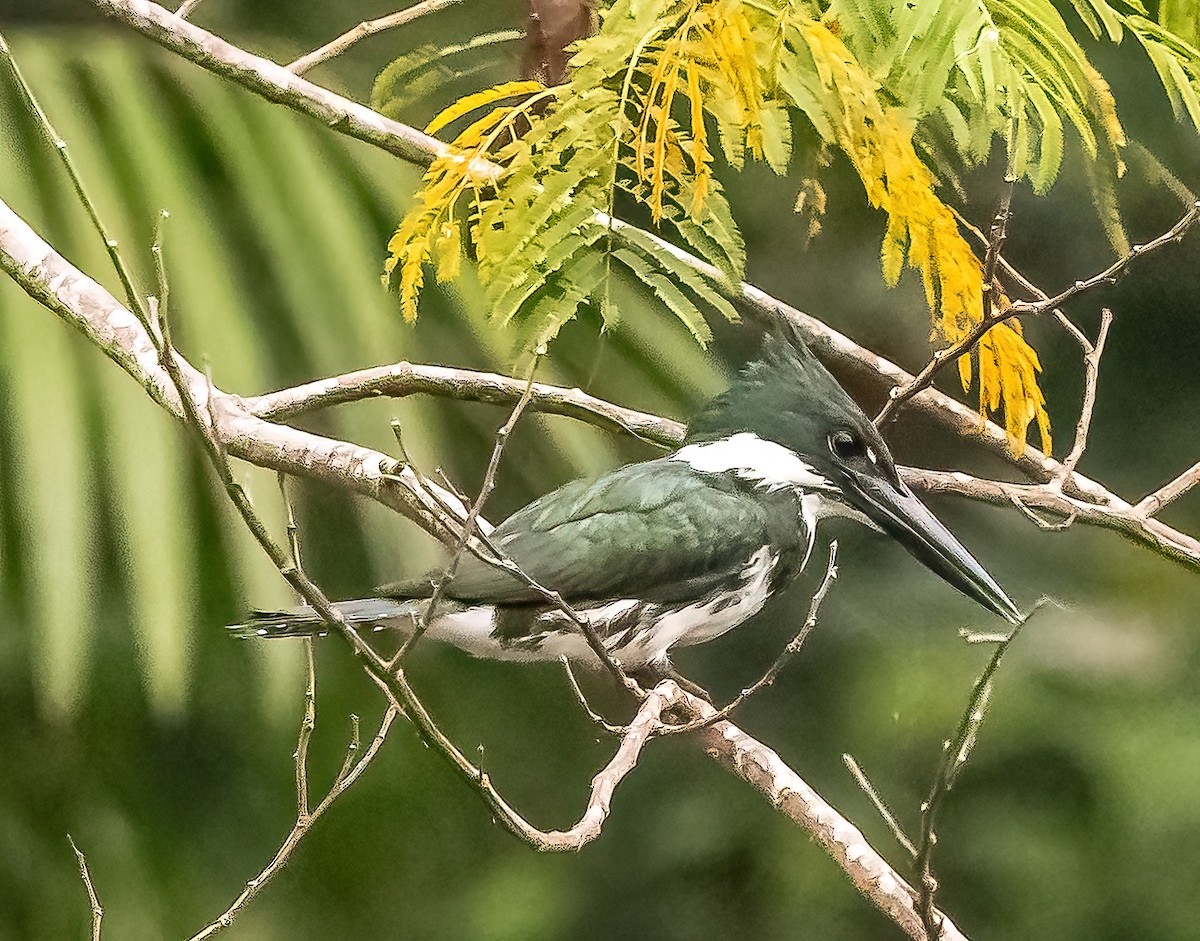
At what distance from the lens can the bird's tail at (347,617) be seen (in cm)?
95

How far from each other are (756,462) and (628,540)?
116mm

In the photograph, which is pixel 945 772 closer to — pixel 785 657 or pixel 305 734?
pixel 785 657

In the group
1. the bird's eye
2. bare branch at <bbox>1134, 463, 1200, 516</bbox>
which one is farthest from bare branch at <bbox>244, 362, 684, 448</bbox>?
bare branch at <bbox>1134, 463, 1200, 516</bbox>

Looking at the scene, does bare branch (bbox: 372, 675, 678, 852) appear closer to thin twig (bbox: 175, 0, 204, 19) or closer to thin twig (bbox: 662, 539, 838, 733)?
thin twig (bbox: 662, 539, 838, 733)

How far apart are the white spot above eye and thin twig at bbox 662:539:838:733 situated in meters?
Answer: 0.06

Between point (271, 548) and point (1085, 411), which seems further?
point (1085, 411)

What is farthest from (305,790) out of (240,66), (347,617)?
(240,66)

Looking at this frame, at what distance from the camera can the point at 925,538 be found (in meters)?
1.00

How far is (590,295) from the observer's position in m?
0.95

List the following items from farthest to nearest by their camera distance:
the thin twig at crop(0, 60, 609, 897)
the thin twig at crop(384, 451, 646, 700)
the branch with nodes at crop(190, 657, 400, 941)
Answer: the branch with nodes at crop(190, 657, 400, 941), the thin twig at crop(384, 451, 646, 700), the thin twig at crop(0, 60, 609, 897)

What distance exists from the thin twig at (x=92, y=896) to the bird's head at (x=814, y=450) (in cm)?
57

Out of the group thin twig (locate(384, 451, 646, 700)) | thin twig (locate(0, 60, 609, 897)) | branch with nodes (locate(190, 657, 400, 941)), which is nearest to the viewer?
thin twig (locate(0, 60, 609, 897))

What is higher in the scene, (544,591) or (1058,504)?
(544,591)

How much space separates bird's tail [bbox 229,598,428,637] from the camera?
95cm
